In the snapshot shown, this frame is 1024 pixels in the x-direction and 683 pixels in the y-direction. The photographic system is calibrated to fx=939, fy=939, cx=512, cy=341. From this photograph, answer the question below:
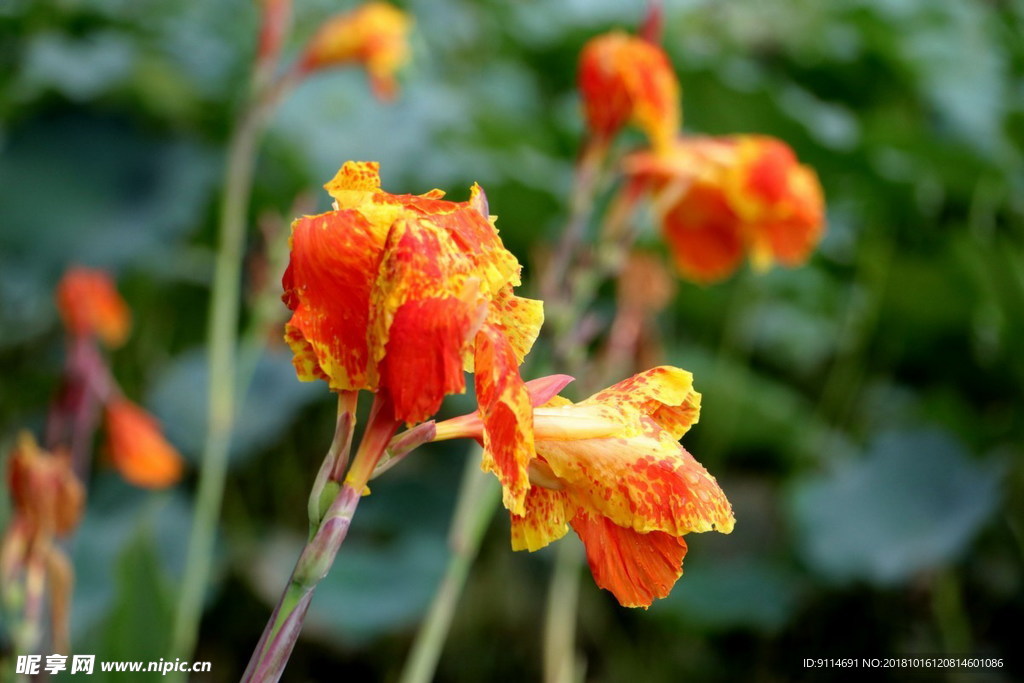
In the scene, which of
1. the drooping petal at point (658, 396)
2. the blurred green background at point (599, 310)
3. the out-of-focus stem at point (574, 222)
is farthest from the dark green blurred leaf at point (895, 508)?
the drooping petal at point (658, 396)

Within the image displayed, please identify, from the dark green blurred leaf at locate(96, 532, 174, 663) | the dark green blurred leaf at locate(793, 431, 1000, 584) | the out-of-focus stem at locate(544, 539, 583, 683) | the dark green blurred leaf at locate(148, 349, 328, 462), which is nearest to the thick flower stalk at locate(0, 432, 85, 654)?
the dark green blurred leaf at locate(96, 532, 174, 663)

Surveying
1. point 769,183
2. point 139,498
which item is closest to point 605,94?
point 769,183

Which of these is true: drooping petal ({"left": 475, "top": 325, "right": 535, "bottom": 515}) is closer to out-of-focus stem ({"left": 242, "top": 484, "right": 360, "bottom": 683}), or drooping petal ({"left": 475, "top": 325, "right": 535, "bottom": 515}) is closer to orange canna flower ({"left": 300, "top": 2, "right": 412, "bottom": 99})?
out-of-focus stem ({"left": 242, "top": 484, "right": 360, "bottom": 683})

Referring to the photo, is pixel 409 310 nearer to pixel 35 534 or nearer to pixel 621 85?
pixel 35 534

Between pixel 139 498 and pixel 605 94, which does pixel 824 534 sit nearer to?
pixel 605 94

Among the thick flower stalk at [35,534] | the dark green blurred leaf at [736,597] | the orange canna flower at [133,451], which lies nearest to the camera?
the thick flower stalk at [35,534]

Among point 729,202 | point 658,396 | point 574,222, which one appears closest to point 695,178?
point 729,202

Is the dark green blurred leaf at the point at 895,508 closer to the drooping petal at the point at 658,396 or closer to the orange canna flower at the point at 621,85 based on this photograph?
the orange canna flower at the point at 621,85
